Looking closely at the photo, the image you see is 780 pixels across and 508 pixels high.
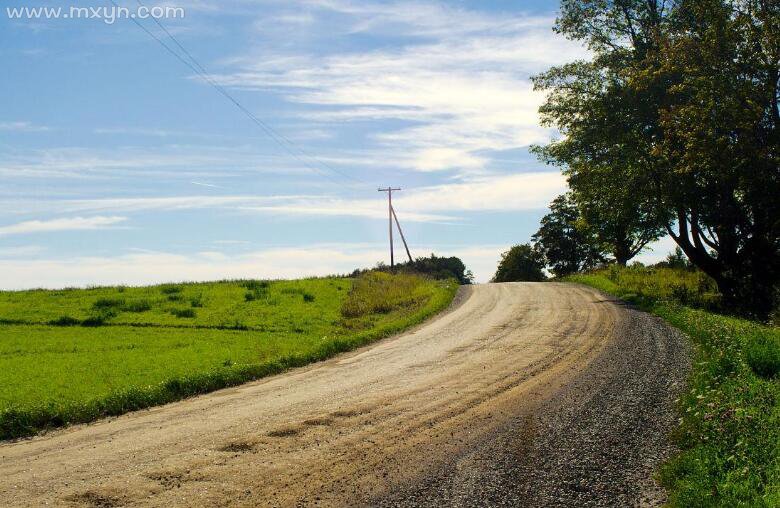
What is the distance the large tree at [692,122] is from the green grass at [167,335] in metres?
12.4

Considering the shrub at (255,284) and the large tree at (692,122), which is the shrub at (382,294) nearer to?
the shrub at (255,284)

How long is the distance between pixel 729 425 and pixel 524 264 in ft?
237

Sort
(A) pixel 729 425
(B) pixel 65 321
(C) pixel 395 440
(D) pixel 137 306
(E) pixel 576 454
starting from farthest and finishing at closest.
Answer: (D) pixel 137 306, (B) pixel 65 321, (C) pixel 395 440, (A) pixel 729 425, (E) pixel 576 454

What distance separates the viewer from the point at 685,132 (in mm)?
27469

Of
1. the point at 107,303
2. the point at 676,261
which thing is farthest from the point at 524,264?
the point at 107,303

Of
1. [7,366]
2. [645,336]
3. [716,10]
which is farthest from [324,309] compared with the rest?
[716,10]

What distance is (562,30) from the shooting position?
35531 mm

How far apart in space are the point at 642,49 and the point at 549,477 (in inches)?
1237

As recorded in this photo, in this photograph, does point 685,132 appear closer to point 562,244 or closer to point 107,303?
point 107,303

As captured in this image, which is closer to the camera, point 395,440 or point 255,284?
point 395,440

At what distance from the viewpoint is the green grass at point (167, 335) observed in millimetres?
15299

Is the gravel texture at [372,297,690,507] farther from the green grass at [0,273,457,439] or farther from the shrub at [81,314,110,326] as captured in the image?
the shrub at [81,314,110,326]

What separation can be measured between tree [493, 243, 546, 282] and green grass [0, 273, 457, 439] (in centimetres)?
3585

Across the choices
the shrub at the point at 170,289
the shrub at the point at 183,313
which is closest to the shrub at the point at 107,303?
the shrub at the point at 170,289
